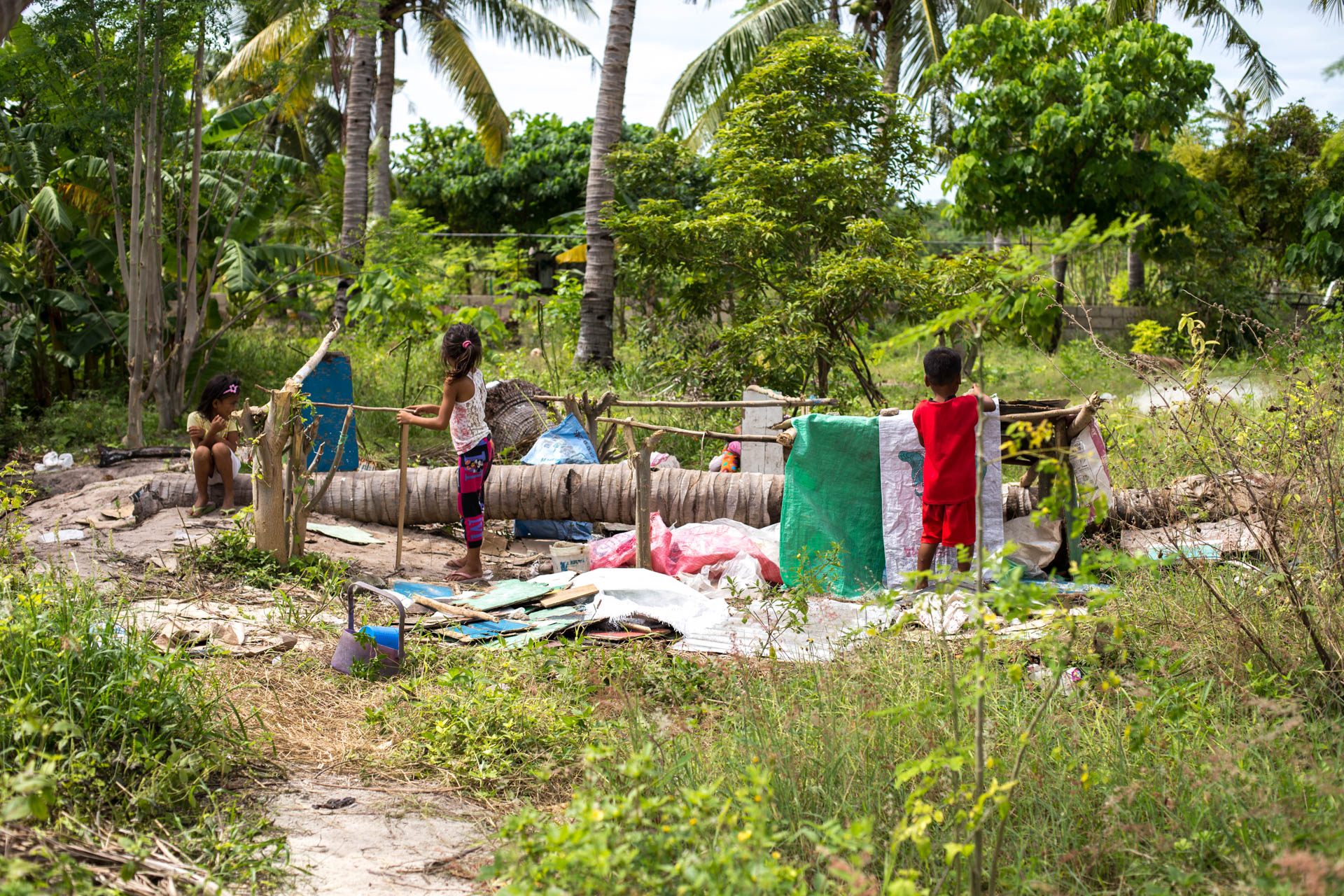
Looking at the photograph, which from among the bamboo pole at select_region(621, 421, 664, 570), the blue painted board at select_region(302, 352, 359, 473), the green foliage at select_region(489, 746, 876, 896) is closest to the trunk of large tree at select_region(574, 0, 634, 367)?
the blue painted board at select_region(302, 352, 359, 473)

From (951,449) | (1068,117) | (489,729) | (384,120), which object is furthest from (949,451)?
(384,120)

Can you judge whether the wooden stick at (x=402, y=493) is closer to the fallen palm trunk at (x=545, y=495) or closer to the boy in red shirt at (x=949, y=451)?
the fallen palm trunk at (x=545, y=495)

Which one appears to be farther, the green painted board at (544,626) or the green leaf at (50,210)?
the green leaf at (50,210)

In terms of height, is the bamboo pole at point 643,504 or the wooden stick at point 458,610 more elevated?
the bamboo pole at point 643,504

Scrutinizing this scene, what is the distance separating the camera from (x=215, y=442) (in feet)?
21.1

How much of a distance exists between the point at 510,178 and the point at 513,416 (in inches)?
563

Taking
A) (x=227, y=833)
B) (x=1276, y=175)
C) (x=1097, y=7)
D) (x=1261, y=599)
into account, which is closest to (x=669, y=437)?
(x=1261, y=599)

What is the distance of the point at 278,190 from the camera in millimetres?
11812

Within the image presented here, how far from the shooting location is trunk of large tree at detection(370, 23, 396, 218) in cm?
1531

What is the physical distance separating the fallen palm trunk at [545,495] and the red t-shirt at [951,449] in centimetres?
166

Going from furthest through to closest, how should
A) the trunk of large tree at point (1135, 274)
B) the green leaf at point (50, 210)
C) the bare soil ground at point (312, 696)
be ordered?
the trunk of large tree at point (1135, 274) → the green leaf at point (50, 210) → the bare soil ground at point (312, 696)

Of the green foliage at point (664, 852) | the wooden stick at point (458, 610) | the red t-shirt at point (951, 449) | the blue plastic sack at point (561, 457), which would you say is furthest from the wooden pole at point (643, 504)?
the green foliage at point (664, 852)

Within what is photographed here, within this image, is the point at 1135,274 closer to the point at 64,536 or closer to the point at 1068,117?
the point at 1068,117

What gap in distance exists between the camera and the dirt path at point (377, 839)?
2473 millimetres
